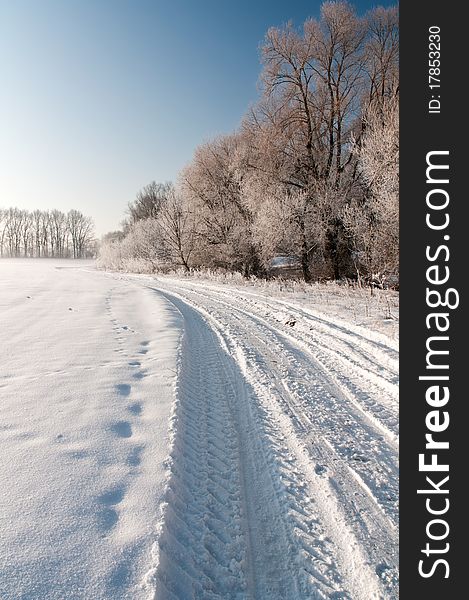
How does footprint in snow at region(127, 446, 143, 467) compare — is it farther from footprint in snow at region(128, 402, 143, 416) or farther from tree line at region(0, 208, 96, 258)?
tree line at region(0, 208, 96, 258)

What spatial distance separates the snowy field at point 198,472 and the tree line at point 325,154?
995 cm

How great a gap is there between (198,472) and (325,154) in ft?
63.1

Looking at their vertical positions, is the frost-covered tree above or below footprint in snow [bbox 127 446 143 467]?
above

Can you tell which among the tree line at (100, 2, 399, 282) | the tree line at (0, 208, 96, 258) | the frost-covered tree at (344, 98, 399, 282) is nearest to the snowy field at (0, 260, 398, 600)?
the frost-covered tree at (344, 98, 399, 282)

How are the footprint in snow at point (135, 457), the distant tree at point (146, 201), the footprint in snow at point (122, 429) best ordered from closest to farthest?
the footprint in snow at point (135, 457) < the footprint in snow at point (122, 429) < the distant tree at point (146, 201)

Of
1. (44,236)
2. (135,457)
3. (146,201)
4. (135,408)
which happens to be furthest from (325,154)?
(44,236)

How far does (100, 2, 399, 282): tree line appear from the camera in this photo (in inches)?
558

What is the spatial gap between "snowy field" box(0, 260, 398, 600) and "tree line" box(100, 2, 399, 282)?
995 centimetres

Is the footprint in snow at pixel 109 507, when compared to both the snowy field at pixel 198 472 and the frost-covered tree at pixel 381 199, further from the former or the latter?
the frost-covered tree at pixel 381 199

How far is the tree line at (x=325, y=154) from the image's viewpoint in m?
14.2

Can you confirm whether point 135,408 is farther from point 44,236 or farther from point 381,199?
point 44,236

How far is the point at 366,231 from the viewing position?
1446 cm

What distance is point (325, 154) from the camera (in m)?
18.8

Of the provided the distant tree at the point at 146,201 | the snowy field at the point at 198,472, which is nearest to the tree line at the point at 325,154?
the snowy field at the point at 198,472
